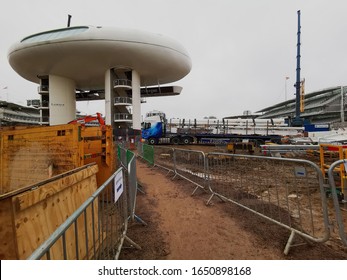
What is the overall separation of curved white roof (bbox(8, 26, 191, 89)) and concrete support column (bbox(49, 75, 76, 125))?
4.36ft

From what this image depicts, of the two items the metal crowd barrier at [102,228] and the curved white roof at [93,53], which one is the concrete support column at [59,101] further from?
the metal crowd barrier at [102,228]

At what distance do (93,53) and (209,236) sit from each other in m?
30.8

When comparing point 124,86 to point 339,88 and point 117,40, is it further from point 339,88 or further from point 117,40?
point 339,88

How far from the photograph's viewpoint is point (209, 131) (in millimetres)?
27656

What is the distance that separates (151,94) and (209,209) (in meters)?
42.2

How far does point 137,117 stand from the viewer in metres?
34.0

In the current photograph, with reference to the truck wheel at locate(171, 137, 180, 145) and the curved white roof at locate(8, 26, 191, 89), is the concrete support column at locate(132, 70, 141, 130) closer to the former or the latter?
the curved white roof at locate(8, 26, 191, 89)

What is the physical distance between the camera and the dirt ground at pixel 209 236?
9.87ft

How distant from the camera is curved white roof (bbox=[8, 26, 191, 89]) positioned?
27.6m

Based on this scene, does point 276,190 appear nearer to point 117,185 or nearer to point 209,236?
point 209,236

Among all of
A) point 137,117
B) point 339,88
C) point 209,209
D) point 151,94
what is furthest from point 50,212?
point 339,88

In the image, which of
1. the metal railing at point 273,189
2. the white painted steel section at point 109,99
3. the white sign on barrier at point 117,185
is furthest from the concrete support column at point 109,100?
the white sign on barrier at point 117,185

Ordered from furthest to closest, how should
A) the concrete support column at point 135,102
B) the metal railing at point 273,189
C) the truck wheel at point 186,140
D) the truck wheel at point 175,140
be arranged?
the concrete support column at point 135,102 < the truck wheel at point 175,140 < the truck wheel at point 186,140 < the metal railing at point 273,189

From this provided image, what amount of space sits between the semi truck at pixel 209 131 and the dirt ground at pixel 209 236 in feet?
71.2
